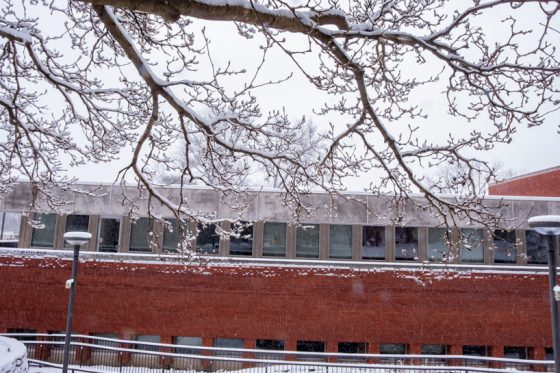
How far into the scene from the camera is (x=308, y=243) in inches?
712

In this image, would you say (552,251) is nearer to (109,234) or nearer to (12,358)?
(12,358)

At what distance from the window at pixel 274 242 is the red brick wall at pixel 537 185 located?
12640 mm

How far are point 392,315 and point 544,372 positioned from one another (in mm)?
4590

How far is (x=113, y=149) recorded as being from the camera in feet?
31.6

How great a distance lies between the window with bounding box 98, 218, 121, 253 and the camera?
18.2m

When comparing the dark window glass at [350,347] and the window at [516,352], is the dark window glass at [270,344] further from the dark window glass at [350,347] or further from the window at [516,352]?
the window at [516,352]

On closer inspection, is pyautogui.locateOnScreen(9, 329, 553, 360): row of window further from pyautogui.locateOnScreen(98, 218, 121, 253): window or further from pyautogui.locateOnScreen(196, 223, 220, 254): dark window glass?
pyautogui.locateOnScreen(98, 218, 121, 253): window

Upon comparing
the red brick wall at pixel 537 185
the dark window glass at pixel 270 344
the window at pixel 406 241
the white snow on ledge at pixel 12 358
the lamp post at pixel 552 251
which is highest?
the red brick wall at pixel 537 185

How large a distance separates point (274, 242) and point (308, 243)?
121cm

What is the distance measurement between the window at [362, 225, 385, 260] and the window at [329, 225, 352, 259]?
1.72ft

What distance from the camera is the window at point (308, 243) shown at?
18045 mm

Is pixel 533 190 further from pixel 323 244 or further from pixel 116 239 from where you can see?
pixel 116 239

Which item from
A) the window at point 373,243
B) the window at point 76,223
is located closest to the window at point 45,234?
the window at point 76,223

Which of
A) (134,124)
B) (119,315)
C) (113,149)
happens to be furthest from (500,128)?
(119,315)
